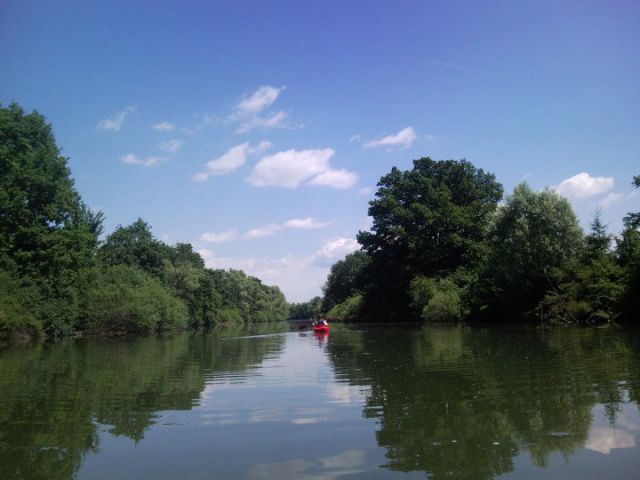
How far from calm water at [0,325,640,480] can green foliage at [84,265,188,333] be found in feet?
111

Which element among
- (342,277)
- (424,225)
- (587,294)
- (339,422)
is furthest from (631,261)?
(342,277)

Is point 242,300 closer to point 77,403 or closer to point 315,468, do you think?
point 77,403

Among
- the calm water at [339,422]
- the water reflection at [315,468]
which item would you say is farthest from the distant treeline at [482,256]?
the water reflection at [315,468]

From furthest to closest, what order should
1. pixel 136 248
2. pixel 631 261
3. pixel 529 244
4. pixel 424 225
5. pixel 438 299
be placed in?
pixel 136 248 < pixel 424 225 < pixel 438 299 < pixel 529 244 < pixel 631 261

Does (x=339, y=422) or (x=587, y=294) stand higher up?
(x=587, y=294)

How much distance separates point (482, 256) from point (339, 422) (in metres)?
47.0

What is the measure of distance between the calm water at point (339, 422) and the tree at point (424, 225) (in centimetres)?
4226

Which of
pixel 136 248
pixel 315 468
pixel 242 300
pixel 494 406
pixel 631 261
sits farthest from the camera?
pixel 242 300

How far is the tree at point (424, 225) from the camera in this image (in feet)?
188

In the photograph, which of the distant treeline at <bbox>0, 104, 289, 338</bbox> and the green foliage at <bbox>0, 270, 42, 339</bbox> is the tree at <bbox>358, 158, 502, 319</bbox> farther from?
the green foliage at <bbox>0, 270, 42, 339</bbox>

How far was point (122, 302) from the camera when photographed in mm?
50031

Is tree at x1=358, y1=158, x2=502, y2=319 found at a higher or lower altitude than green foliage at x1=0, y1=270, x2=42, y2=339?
higher

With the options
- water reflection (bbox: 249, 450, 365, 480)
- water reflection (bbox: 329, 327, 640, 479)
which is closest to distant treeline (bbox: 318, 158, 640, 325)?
water reflection (bbox: 329, 327, 640, 479)

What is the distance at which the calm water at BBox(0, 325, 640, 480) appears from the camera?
634cm
